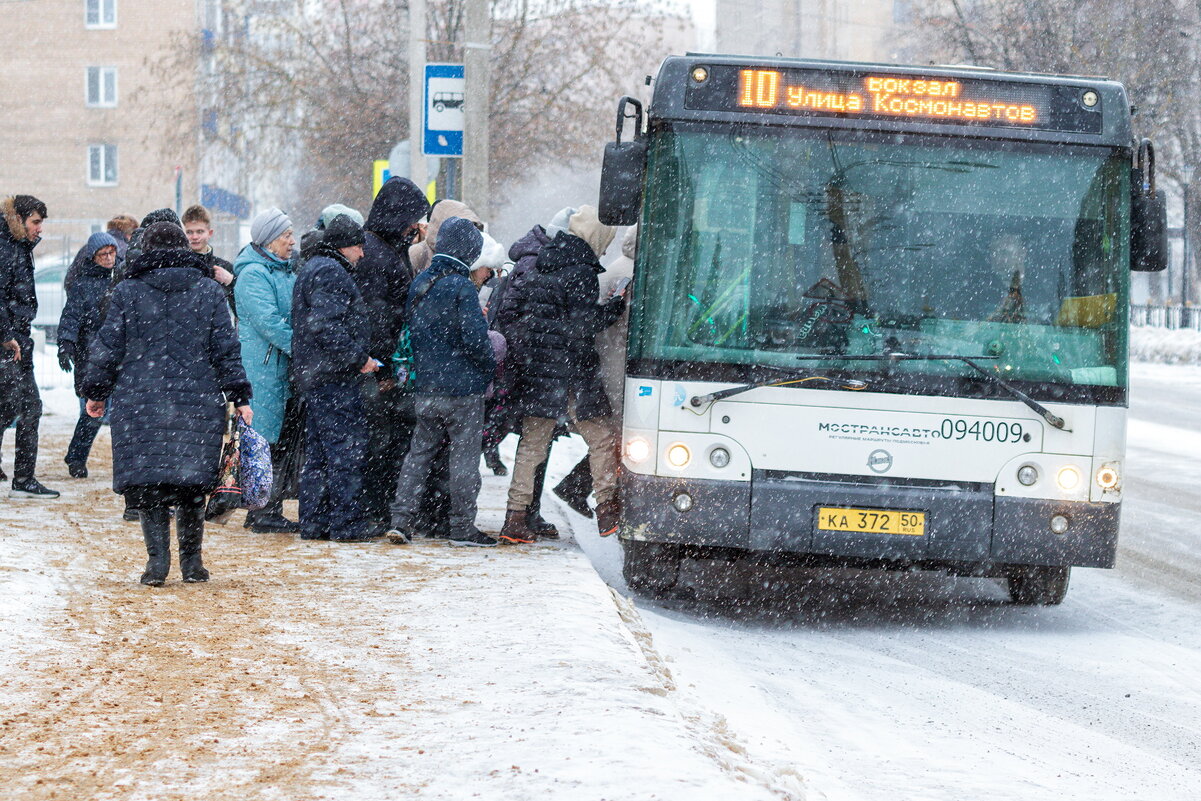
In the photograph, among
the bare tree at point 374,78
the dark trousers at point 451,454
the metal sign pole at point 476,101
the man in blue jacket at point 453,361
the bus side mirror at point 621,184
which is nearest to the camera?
the bus side mirror at point 621,184

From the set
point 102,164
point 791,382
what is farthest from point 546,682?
point 102,164

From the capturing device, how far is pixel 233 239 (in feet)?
162

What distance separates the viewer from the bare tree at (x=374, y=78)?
28.1m

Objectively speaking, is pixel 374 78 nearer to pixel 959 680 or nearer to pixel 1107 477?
pixel 1107 477

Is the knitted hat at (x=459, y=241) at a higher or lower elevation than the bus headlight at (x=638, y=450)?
higher

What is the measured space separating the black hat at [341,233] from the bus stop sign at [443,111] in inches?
228

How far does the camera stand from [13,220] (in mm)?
10703

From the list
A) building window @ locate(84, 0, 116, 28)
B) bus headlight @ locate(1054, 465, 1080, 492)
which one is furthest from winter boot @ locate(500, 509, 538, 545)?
building window @ locate(84, 0, 116, 28)

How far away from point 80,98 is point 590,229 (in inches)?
1930

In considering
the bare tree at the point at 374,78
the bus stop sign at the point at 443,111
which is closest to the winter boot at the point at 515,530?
the bus stop sign at the point at 443,111

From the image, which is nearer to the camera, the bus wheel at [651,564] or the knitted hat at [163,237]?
the knitted hat at [163,237]

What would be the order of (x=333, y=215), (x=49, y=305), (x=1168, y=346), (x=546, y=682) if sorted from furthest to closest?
(x=1168, y=346)
(x=49, y=305)
(x=333, y=215)
(x=546, y=682)

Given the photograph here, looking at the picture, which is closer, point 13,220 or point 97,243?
point 13,220

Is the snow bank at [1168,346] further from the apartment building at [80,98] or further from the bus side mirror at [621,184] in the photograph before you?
the apartment building at [80,98]
